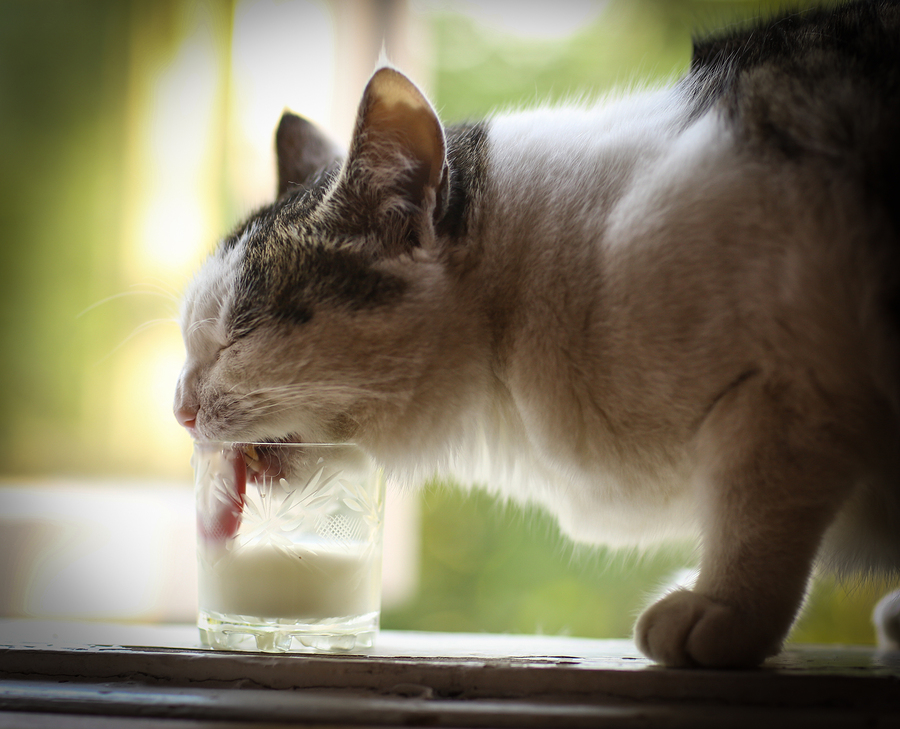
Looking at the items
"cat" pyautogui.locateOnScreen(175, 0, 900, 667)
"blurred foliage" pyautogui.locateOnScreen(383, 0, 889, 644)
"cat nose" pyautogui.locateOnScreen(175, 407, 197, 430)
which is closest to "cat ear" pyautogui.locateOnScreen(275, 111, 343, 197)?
"cat" pyautogui.locateOnScreen(175, 0, 900, 667)

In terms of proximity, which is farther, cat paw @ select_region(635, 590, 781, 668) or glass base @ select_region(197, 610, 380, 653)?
glass base @ select_region(197, 610, 380, 653)

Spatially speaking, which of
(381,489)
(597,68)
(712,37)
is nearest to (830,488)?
(381,489)

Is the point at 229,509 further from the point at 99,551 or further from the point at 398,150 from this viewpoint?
the point at 99,551

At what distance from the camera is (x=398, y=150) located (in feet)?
2.55

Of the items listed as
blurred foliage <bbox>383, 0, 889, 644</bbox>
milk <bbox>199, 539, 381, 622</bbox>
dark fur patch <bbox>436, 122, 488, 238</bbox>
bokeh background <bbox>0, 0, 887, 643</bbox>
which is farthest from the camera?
blurred foliage <bbox>383, 0, 889, 644</bbox>

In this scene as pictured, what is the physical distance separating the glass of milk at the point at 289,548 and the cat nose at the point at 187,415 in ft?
0.22

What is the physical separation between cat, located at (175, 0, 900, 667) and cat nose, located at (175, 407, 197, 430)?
0.01 metres

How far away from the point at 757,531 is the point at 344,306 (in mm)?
487

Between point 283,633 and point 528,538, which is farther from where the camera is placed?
point 528,538

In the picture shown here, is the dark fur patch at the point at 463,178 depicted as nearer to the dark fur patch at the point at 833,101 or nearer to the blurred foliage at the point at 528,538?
the dark fur patch at the point at 833,101

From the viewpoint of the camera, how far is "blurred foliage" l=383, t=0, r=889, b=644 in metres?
2.04

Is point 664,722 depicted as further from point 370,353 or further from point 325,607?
point 370,353

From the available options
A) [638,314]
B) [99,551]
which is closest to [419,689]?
[638,314]

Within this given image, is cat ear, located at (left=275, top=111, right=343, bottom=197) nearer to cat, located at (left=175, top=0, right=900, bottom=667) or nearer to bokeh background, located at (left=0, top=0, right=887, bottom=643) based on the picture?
cat, located at (left=175, top=0, right=900, bottom=667)
